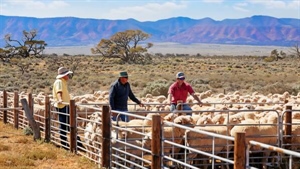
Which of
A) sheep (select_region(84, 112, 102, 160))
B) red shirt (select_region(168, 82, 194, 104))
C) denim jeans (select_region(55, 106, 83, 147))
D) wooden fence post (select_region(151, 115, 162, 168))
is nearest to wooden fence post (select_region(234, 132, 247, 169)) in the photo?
wooden fence post (select_region(151, 115, 162, 168))

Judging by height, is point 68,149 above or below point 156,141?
below

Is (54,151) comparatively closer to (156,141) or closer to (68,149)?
(68,149)

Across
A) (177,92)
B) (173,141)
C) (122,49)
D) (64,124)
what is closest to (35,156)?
(64,124)

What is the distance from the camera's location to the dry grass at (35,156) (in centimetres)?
1009

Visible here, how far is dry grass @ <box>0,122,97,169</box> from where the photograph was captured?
10.1 meters

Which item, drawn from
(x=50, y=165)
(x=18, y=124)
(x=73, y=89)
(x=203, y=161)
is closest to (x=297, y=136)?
(x=203, y=161)

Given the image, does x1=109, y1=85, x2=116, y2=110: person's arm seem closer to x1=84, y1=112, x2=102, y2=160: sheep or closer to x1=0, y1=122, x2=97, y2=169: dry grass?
x1=84, y1=112, x2=102, y2=160: sheep

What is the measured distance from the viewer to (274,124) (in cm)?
983

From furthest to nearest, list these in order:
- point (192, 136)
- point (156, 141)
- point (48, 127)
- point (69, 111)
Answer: point (48, 127)
point (69, 111)
point (192, 136)
point (156, 141)

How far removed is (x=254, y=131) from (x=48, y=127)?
5.27m

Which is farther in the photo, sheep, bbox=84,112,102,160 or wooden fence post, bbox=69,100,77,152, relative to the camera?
wooden fence post, bbox=69,100,77,152

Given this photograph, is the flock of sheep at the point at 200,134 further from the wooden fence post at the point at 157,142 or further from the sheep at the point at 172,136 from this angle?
the wooden fence post at the point at 157,142

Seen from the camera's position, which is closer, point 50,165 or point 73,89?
point 50,165

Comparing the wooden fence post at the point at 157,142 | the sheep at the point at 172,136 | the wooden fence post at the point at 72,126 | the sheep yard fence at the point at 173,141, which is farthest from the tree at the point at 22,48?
the wooden fence post at the point at 157,142
